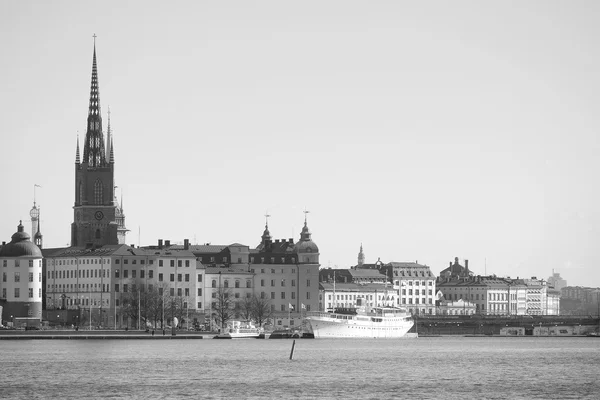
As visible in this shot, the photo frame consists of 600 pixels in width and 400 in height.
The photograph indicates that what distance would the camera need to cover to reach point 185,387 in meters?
105

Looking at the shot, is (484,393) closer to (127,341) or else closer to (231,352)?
(231,352)

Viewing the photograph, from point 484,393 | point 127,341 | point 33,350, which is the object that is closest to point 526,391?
point 484,393

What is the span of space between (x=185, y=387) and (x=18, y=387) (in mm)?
9969

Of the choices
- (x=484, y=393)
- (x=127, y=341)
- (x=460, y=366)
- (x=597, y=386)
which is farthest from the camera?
(x=127, y=341)

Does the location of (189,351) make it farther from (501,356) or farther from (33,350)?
(501,356)

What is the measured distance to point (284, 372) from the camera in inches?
4766

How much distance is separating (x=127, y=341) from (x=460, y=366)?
179 feet

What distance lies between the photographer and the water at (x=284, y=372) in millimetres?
102188

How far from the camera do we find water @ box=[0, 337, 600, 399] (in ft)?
335

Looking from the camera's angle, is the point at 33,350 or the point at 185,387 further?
the point at 33,350

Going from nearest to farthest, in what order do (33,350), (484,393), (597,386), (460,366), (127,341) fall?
(484,393) < (597,386) < (460,366) < (33,350) < (127,341)

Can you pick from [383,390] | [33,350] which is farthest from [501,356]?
[383,390]

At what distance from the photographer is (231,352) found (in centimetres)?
15400

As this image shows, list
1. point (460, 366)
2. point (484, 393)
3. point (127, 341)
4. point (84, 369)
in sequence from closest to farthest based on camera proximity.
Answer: point (484, 393), point (84, 369), point (460, 366), point (127, 341)
